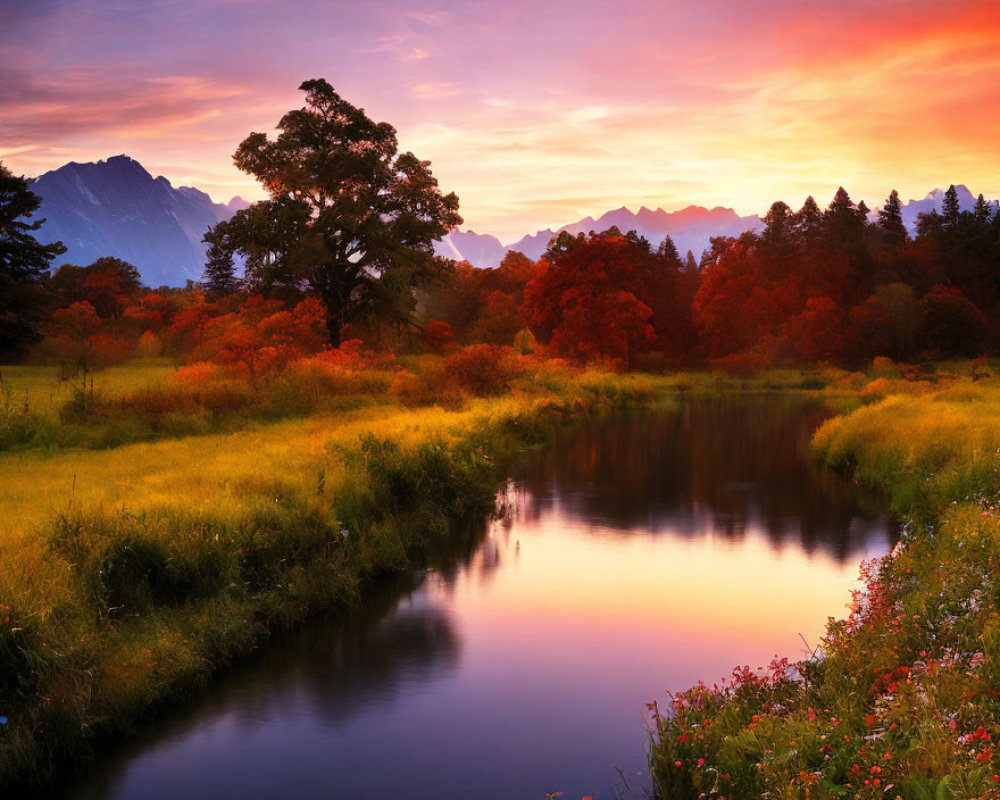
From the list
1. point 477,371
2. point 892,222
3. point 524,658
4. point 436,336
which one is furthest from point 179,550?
point 892,222

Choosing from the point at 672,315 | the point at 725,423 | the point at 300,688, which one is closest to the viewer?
the point at 300,688

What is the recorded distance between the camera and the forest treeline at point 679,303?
194 ft

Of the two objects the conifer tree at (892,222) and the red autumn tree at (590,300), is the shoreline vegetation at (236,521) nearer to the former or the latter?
the red autumn tree at (590,300)

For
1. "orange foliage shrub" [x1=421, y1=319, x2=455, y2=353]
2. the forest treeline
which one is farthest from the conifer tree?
"orange foliage shrub" [x1=421, y1=319, x2=455, y2=353]

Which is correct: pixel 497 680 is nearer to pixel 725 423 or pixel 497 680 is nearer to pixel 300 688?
pixel 300 688

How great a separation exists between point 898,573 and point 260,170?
4214cm

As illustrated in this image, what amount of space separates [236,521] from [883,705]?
9.52 metres

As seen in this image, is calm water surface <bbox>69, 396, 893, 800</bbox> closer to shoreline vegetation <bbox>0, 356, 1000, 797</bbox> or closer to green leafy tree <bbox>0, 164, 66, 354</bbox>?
shoreline vegetation <bbox>0, 356, 1000, 797</bbox>

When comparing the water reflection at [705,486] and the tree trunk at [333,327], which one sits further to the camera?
the tree trunk at [333,327]

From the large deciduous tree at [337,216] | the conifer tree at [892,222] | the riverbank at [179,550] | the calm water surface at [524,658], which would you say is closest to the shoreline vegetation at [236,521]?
the riverbank at [179,550]

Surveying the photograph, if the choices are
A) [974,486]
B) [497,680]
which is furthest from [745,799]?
[974,486]

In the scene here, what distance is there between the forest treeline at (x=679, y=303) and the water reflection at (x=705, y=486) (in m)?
19.1

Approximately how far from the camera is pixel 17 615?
9.23m

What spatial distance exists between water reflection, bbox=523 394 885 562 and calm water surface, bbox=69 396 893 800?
156 mm
